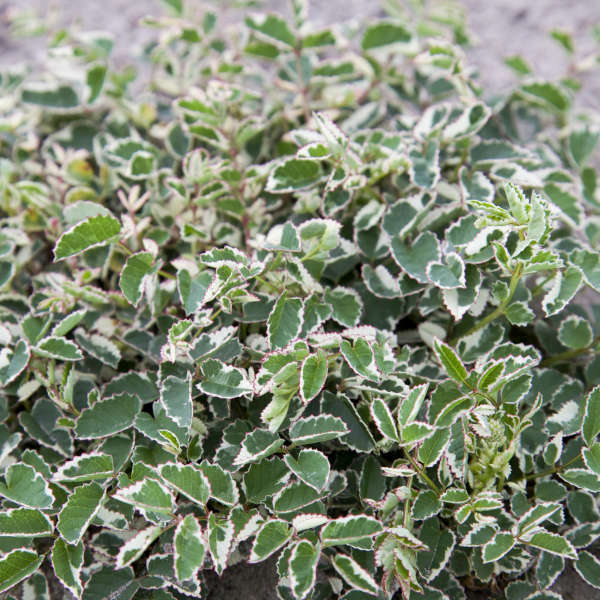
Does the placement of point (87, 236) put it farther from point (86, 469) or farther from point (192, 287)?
point (86, 469)

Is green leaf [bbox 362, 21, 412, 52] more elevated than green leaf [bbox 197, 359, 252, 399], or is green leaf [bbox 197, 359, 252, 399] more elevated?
green leaf [bbox 362, 21, 412, 52]

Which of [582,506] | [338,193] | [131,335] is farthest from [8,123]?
[582,506]

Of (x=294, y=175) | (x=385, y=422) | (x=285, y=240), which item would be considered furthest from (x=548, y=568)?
(x=294, y=175)

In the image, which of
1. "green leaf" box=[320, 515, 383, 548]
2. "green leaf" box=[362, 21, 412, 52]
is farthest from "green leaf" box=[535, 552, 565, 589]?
"green leaf" box=[362, 21, 412, 52]

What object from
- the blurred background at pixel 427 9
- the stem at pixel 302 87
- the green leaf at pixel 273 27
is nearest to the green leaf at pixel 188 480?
the stem at pixel 302 87

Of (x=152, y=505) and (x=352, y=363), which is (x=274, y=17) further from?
(x=152, y=505)

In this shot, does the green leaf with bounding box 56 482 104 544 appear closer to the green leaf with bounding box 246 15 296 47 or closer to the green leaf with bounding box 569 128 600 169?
the green leaf with bounding box 246 15 296 47
